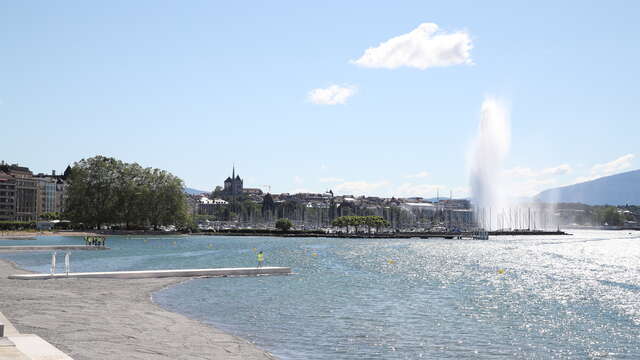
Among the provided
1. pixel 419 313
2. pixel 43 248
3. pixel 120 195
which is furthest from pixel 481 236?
pixel 419 313

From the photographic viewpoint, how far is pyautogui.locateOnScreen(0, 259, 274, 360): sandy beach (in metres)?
19.5

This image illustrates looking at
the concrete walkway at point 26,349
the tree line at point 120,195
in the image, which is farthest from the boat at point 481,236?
the concrete walkway at point 26,349

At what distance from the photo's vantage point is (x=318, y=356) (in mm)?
21828

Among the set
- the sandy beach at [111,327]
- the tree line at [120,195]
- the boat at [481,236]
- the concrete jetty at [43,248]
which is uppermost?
the tree line at [120,195]

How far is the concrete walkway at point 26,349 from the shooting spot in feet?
48.8

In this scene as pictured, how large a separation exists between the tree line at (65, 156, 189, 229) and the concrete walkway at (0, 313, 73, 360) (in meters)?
132

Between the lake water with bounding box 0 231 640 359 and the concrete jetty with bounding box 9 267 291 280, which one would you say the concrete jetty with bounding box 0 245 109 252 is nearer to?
the lake water with bounding box 0 231 640 359

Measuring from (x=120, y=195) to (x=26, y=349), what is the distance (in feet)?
444

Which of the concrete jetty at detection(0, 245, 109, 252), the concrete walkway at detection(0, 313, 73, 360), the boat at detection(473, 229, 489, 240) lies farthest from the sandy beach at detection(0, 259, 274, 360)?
the boat at detection(473, 229, 489, 240)

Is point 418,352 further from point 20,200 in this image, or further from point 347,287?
point 20,200

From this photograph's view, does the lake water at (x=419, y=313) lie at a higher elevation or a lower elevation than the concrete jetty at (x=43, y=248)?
lower

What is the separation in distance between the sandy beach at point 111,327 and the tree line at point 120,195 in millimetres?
114405

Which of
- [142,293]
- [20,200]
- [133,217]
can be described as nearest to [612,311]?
[142,293]

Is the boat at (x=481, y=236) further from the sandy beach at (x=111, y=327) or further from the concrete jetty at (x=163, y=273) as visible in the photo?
the sandy beach at (x=111, y=327)
